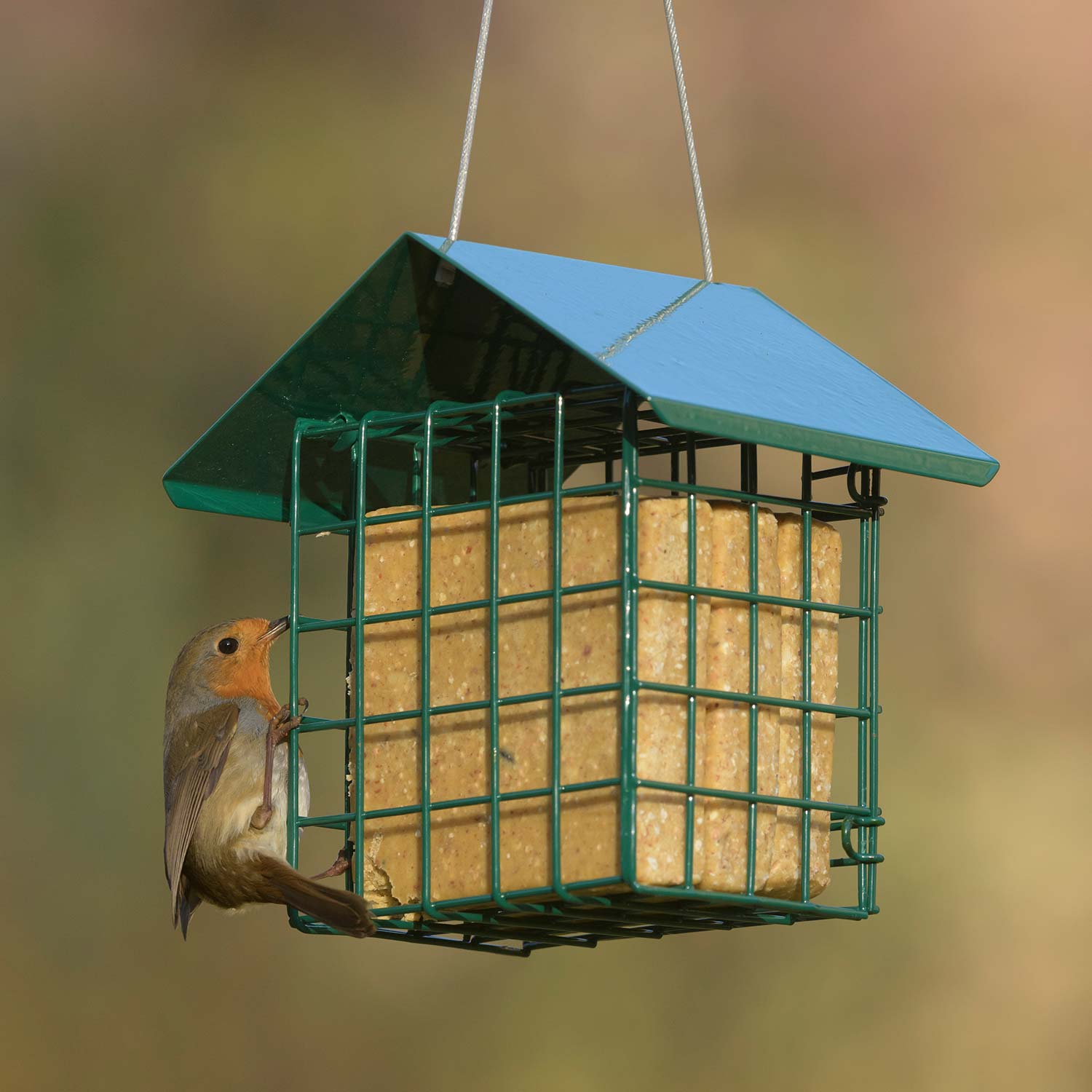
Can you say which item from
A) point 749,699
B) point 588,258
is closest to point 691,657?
point 749,699

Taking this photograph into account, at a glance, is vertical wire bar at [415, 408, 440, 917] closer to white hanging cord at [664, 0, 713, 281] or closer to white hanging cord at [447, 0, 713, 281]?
white hanging cord at [447, 0, 713, 281]

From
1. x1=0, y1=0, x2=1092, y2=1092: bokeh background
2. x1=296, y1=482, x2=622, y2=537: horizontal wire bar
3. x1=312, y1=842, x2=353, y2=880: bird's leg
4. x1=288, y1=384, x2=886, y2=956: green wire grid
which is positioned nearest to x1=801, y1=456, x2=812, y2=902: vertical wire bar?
x1=288, y1=384, x2=886, y2=956: green wire grid

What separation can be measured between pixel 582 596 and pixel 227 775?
1.78 meters

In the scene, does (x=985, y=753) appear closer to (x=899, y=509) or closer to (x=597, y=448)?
(x=899, y=509)

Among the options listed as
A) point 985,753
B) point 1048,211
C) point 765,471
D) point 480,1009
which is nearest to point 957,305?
point 1048,211

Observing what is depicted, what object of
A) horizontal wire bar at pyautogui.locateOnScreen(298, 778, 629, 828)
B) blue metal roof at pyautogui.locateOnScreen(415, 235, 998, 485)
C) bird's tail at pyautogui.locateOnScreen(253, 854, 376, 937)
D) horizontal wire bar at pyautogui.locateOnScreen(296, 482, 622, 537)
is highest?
blue metal roof at pyautogui.locateOnScreen(415, 235, 998, 485)

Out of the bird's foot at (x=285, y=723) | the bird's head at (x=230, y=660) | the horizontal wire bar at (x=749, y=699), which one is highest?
the bird's head at (x=230, y=660)

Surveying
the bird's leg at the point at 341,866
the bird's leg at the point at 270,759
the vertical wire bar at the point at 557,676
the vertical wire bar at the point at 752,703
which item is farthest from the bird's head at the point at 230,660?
the vertical wire bar at the point at 752,703

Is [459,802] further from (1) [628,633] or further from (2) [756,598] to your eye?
(2) [756,598]

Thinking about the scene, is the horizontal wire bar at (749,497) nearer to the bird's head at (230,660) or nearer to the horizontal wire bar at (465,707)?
the horizontal wire bar at (465,707)

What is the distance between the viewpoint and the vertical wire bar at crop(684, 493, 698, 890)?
562cm

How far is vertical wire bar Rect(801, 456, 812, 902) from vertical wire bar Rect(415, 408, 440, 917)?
38.7 inches

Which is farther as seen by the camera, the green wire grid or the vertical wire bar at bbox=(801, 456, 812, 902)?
the vertical wire bar at bbox=(801, 456, 812, 902)

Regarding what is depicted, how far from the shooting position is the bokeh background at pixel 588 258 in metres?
11.0
